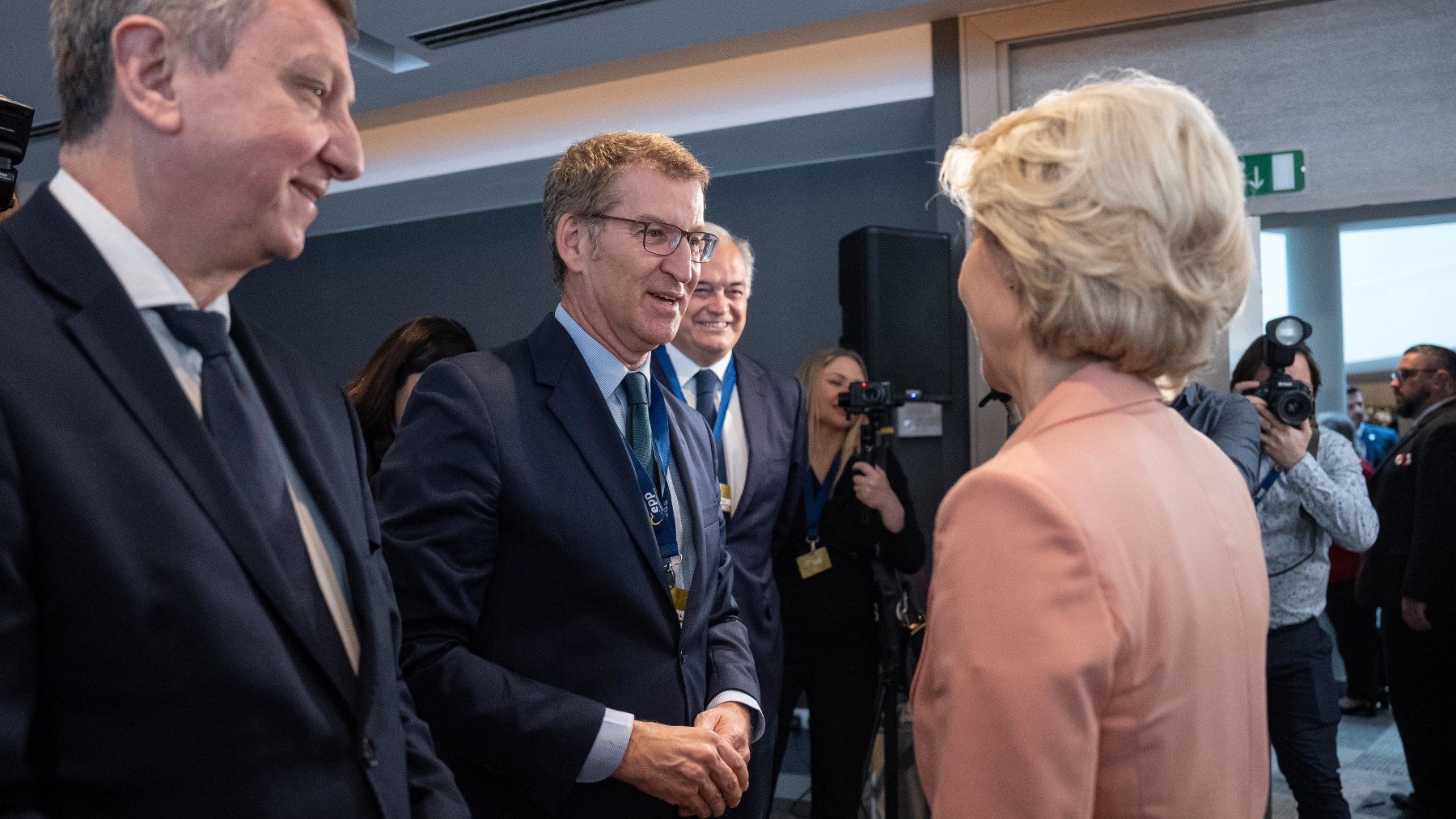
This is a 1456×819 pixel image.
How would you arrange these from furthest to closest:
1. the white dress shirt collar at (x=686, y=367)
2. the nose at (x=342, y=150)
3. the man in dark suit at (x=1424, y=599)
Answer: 1. the man in dark suit at (x=1424, y=599)
2. the white dress shirt collar at (x=686, y=367)
3. the nose at (x=342, y=150)

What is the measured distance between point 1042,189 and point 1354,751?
16.1 feet

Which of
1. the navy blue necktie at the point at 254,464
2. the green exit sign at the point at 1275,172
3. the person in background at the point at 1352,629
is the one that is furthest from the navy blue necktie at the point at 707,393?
the person in background at the point at 1352,629

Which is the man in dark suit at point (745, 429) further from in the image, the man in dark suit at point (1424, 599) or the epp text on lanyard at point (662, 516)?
the man in dark suit at point (1424, 599)

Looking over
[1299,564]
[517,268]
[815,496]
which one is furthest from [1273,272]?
[517,268]

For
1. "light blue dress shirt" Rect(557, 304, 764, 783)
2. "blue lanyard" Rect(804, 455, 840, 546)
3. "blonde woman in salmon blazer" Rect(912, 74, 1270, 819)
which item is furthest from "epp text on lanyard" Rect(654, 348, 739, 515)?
"blonde woman in salmon blazer" Rect(912, 74, 1270, 819)

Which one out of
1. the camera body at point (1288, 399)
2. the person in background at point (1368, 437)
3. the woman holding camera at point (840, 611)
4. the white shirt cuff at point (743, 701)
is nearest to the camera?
the white shirt cuff at point (743, 701)

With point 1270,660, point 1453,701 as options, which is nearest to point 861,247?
point 1270,660

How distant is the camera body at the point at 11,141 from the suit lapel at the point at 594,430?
78cm

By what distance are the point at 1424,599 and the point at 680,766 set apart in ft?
10.7

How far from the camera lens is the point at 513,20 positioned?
175 inches

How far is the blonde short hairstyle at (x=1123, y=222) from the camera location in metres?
0.96

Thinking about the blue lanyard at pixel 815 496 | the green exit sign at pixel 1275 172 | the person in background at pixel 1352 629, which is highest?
the green exit sign at pixel 1275 172

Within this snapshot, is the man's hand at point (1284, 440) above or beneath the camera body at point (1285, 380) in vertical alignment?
beneath

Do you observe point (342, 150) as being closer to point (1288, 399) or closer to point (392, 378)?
point (392, 378)
